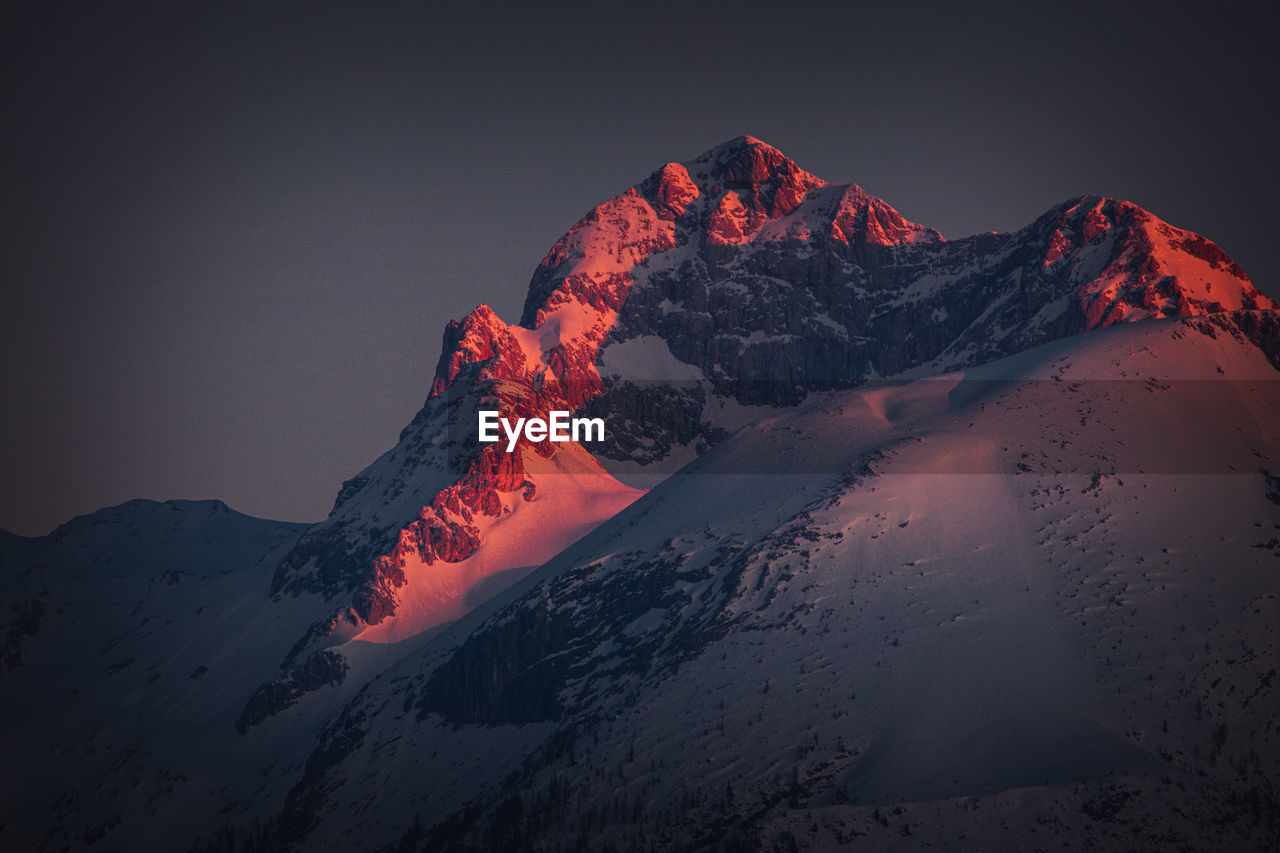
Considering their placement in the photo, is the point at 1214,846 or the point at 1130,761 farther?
the point at 1130,761

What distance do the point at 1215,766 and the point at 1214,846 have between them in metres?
14.2

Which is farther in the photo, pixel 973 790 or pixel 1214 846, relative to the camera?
pixel 973 790

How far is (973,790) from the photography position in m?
200

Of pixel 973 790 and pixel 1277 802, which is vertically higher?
pixel 973 790

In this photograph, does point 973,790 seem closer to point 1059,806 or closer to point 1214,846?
point 1059,806

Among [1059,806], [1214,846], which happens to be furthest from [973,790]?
[1214,846]

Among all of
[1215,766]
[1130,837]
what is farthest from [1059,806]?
[1215,766]

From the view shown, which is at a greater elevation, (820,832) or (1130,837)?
(820,832)

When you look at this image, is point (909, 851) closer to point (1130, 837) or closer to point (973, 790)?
point (973, 790)

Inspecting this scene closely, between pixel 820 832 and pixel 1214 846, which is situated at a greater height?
pixel 820 832

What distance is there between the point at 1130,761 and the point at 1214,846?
16.2m

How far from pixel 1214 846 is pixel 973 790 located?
28349 millimetres

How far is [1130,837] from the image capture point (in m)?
189

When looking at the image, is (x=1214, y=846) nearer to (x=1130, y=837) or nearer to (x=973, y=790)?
(x=1130, y=837)
